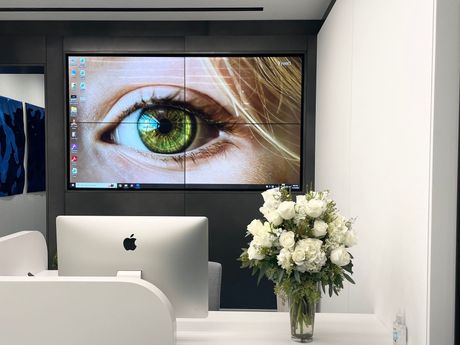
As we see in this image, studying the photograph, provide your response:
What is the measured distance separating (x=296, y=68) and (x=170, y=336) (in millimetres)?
3198

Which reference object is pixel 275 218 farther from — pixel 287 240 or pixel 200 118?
pixel 200 118

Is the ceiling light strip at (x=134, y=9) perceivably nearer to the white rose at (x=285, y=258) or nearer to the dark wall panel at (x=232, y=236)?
the dark wall panel at (x=232, y=236)

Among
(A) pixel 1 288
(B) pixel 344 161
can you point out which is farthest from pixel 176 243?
(B) pixel 344 161

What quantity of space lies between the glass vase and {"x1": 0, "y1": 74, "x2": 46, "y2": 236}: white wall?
432 centimetres

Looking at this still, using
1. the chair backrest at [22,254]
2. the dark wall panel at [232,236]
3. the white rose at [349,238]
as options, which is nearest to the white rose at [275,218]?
the white rose at [349,238]

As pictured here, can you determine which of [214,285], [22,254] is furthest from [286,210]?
[22,254]

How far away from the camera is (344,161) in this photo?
9.61 ft

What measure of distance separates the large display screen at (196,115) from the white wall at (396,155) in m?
1.16

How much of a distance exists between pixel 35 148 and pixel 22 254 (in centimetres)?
383

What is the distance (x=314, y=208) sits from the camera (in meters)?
1.61

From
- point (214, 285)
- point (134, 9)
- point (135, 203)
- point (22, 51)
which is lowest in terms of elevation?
point (214, 285)

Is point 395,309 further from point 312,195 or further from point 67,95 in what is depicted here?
point 67,95

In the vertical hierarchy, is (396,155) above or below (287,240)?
above

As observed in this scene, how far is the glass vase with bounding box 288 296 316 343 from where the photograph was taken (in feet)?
5.63
